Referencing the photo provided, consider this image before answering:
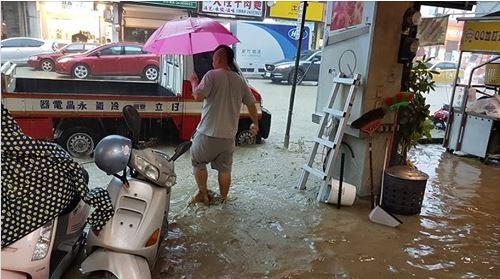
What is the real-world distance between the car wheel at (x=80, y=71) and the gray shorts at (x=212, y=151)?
7499 millimetres

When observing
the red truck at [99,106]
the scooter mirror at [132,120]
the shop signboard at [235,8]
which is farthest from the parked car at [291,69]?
the scooter mirror at [132,120]

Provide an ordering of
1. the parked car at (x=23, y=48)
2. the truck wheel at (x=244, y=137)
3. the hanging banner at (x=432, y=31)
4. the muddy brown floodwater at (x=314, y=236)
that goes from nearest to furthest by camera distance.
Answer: the muddy brown floodwater at (x=314, y=236), the hanging banner at (x=432, y=31), the truck wheel at (x=244, y=137), the parked car at (x=23, y=48)

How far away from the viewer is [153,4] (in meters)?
12.3

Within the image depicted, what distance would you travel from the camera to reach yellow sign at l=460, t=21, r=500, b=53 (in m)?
5.63

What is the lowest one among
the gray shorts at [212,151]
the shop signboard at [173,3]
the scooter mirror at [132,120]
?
the gray shorts at [212,151]

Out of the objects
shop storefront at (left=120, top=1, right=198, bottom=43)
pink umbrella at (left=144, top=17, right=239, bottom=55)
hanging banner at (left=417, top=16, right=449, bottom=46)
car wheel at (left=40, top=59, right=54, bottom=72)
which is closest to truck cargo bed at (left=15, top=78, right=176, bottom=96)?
pink umbrella at (left=144, top=17, right=239, bottom=55)

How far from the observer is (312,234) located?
10.5ft

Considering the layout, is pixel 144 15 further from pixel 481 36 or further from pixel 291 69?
pixel 481 36

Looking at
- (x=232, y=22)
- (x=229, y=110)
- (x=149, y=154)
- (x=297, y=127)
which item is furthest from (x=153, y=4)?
(x=149, y=154)

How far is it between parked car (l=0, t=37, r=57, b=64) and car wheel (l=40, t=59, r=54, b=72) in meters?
0.73

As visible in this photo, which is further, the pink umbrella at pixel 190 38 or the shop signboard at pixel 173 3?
the shop signboard at pixel 173 3

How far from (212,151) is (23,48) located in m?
10.0

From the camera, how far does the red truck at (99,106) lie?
4.53m

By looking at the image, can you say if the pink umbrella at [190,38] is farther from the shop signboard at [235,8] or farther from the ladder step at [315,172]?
the shop signboard at [235,8]
